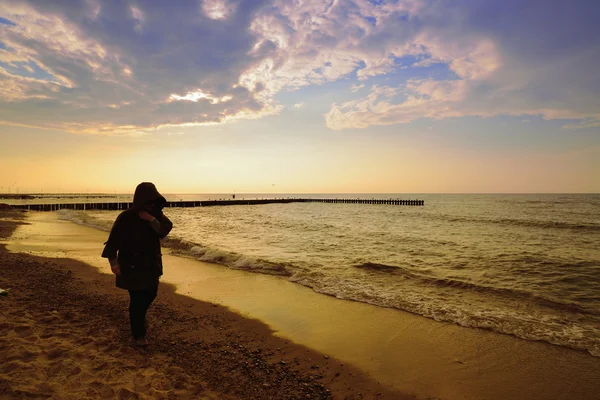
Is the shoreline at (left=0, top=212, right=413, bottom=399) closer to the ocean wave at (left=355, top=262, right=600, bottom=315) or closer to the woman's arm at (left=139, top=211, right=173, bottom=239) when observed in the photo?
the woman's arm at (left=139, top=211, right=173, bottom=239)

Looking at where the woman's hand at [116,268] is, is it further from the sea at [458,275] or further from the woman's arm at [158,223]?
the sea at [458,275]

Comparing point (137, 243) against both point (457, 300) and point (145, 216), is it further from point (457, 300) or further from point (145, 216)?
point (457, 300)

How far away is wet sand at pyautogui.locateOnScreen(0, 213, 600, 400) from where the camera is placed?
4047mm

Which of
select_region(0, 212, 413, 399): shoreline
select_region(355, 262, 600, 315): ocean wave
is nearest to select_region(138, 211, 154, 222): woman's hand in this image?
select_region(0, 212, 413, 399): shoreline

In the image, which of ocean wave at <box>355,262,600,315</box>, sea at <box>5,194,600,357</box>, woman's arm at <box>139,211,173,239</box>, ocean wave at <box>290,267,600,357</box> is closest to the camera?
woman's arm at <box>139,211,173,239</box>

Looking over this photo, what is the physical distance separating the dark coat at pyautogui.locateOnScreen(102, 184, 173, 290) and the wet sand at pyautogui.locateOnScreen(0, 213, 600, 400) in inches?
42.8

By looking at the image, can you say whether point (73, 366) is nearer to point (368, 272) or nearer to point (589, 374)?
point (589, 374)

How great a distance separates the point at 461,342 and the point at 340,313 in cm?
232

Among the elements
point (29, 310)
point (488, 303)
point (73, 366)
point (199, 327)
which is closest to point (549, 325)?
point (488, 303)

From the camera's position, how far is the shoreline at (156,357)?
321 centimetres

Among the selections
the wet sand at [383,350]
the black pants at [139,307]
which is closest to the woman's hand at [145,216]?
the black pants at [139,307]

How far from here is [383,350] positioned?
5.00 metres

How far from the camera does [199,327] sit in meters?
5.34

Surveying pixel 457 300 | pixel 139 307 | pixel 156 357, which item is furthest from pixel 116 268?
pixel 457 300
